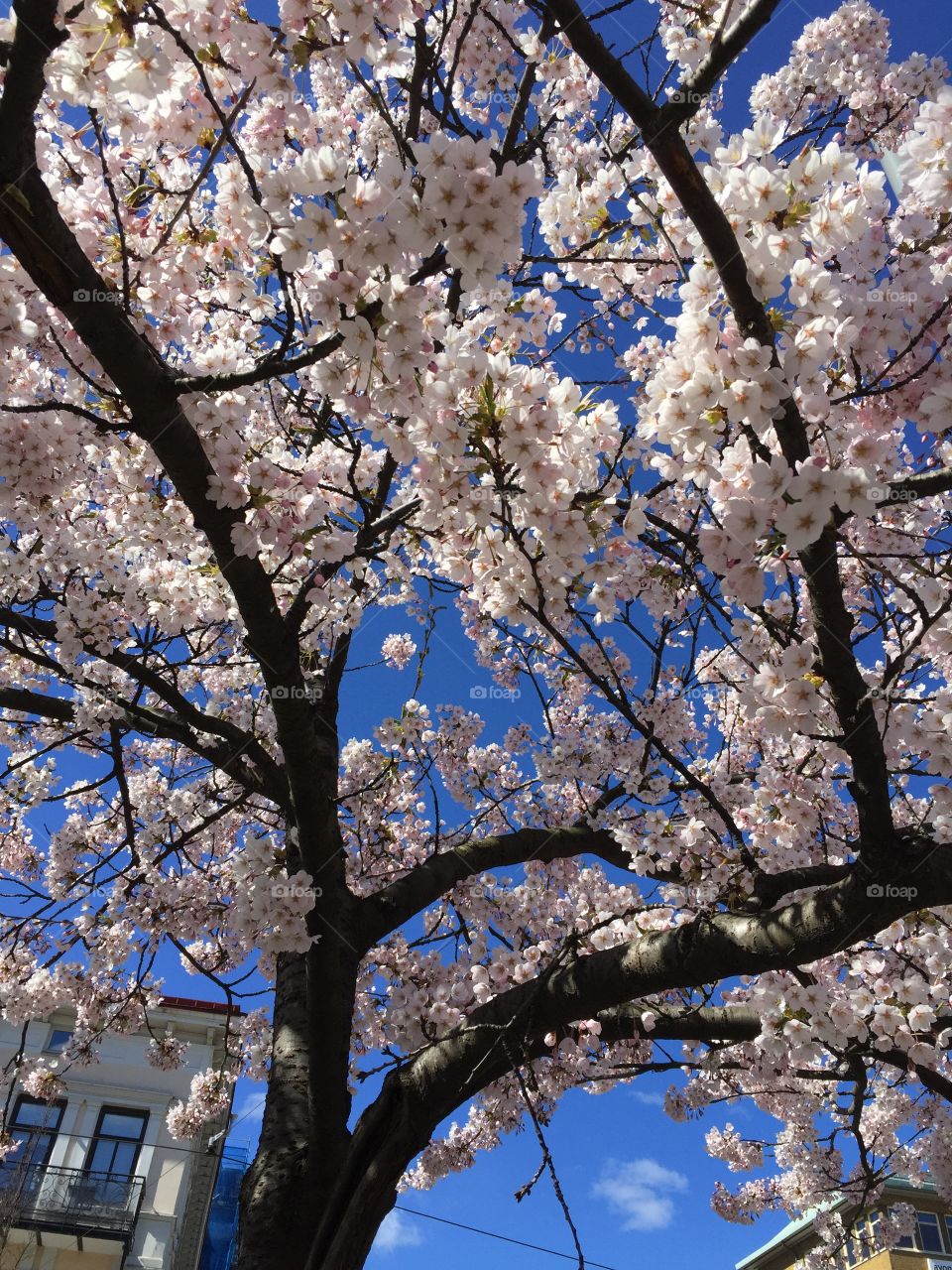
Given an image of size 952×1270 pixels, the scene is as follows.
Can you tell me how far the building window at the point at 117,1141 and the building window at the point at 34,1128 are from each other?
661 millimetres

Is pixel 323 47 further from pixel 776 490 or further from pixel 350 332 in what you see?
pixel 776 490

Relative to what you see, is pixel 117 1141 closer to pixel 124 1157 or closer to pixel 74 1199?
pixel 124 1157

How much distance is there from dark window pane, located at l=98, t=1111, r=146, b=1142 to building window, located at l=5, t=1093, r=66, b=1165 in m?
0.71

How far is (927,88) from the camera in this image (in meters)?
5.92

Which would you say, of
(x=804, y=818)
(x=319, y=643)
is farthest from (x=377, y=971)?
(x=804, y=818)

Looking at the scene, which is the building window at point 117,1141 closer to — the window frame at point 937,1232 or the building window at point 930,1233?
the window frame at point 937,1232

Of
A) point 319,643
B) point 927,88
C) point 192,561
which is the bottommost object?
point 192,561

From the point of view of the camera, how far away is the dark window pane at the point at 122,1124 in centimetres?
1423

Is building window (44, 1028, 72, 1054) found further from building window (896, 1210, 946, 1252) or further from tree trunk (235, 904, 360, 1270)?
building window (896, 1210, 946, 1252)

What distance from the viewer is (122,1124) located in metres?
14.4

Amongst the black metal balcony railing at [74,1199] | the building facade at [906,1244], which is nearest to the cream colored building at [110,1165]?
the black metal balcony railing at [74,1199]

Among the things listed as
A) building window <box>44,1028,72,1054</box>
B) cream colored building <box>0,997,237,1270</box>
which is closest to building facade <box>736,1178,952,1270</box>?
cream colored building <box>0,997,237,1270</box>

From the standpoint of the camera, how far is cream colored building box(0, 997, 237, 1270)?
13000 mm

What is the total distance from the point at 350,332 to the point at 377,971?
3.97 meters
